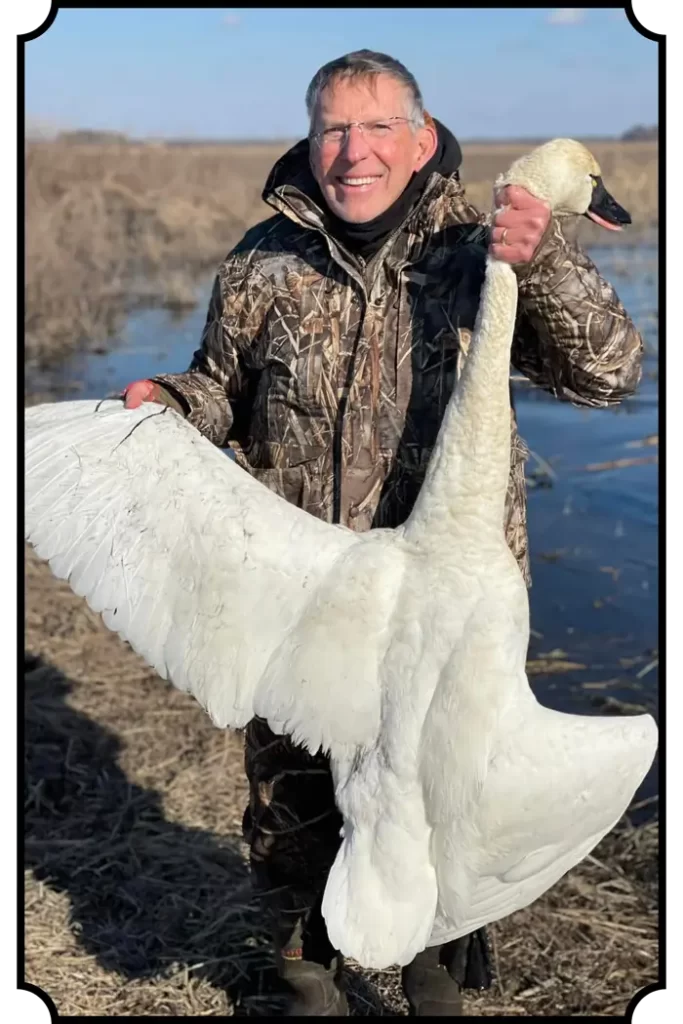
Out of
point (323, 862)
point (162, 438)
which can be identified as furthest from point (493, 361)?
point (323, 862)

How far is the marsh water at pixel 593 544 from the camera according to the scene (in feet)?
24.7

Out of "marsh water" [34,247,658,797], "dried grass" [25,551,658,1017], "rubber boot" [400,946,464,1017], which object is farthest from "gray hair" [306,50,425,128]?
"marsh water" [34,247,658,797]

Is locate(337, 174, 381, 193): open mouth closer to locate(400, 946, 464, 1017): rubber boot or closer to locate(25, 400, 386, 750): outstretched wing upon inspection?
locate(25, 400, 386, 750): outstretched wing

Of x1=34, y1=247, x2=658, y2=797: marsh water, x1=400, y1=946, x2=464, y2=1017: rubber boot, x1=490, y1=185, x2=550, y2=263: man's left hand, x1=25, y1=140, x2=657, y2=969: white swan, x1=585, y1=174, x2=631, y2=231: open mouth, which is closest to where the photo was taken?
x1=25, y1=140, x2=657, y2=969: white swan

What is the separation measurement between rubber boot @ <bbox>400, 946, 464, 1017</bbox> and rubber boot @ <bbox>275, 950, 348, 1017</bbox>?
26cm

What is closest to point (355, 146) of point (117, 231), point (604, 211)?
point (604, 211)

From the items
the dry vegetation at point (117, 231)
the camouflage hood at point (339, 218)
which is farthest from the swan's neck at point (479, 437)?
the dry vegetation at point (117, 231)

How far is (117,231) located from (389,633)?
21438mm

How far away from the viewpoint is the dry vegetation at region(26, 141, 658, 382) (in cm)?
1858

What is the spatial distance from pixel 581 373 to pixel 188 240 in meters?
21.0

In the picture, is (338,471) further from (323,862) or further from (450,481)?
(323,862)

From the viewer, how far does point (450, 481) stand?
3.39 metres

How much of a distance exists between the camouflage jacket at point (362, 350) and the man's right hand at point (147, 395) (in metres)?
0.03

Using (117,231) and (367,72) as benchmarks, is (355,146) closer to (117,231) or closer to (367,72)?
(367,72)
